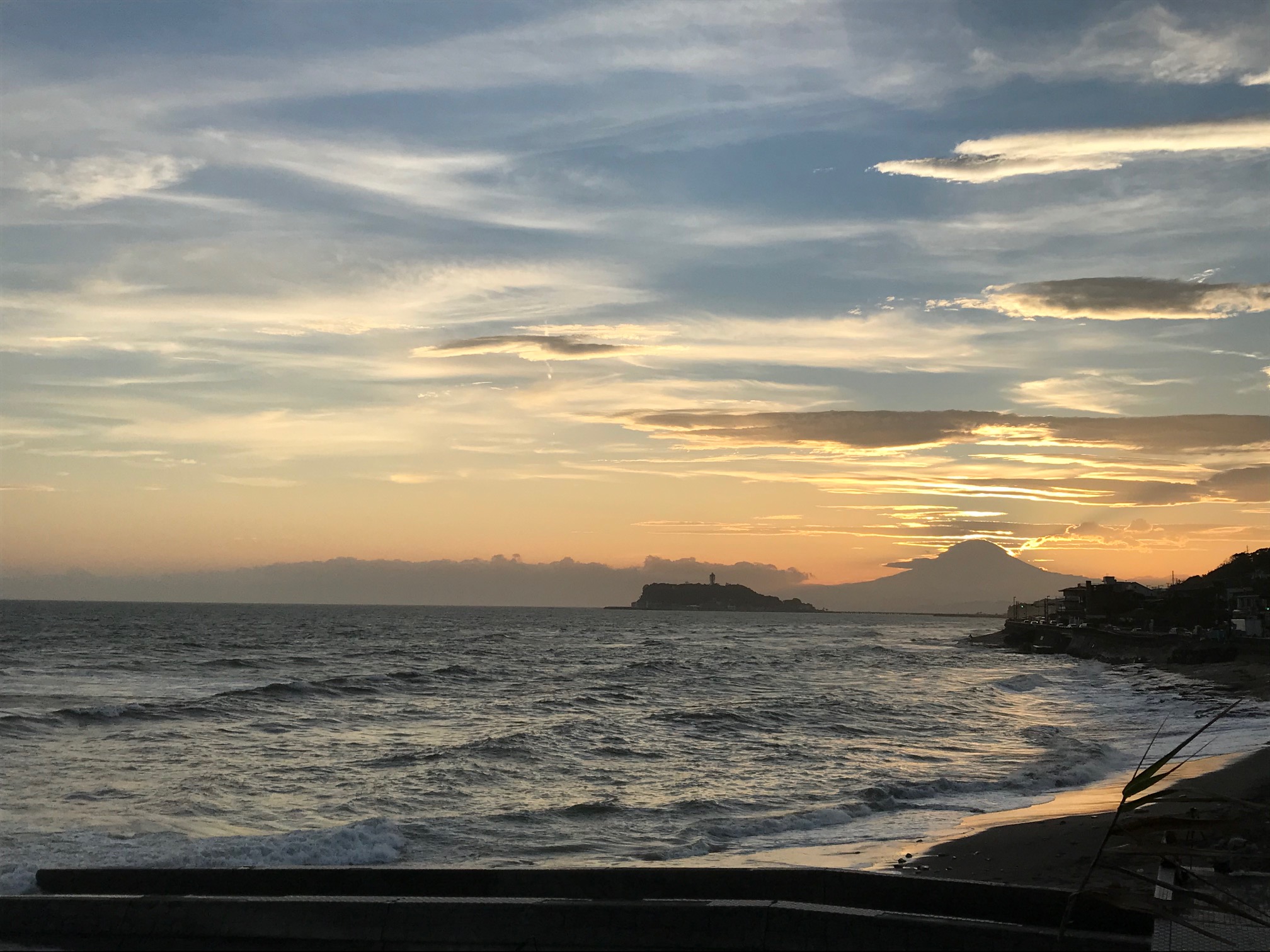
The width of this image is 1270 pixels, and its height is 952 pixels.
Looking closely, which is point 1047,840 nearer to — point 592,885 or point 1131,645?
point 592,885

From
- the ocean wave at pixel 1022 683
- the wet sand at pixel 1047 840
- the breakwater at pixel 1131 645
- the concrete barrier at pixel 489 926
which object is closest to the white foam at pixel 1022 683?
the ocean wave at pixel 1022 683

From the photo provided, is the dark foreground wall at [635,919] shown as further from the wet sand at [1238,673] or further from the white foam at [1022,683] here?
the white foam at [1022,683]

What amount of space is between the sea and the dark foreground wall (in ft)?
10.7

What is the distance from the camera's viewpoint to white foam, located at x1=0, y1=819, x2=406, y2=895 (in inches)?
498

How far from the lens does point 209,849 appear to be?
13.1m

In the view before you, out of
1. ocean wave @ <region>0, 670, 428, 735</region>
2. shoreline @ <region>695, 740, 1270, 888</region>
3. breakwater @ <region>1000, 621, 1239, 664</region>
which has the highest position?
shoreline @ <region>695, 740, 1270, 888</region>

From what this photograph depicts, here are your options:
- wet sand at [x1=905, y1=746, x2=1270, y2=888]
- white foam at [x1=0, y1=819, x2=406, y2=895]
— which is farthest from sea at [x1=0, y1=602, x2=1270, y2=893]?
wet sand at [x1=905, y1=746, x2=1270, y2=888]

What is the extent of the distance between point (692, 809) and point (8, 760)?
1353cm

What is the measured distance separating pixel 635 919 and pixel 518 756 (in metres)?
14.9

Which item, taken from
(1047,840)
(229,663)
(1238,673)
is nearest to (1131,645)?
(1238,673)

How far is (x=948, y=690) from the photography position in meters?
44.2

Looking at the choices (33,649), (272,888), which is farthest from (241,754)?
(33,649)

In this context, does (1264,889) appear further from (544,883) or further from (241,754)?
(241,754)

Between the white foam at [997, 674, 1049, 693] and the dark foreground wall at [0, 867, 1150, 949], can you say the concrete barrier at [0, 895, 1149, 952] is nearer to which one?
the dark foreground wall at [0, 867, 1150, 949]
